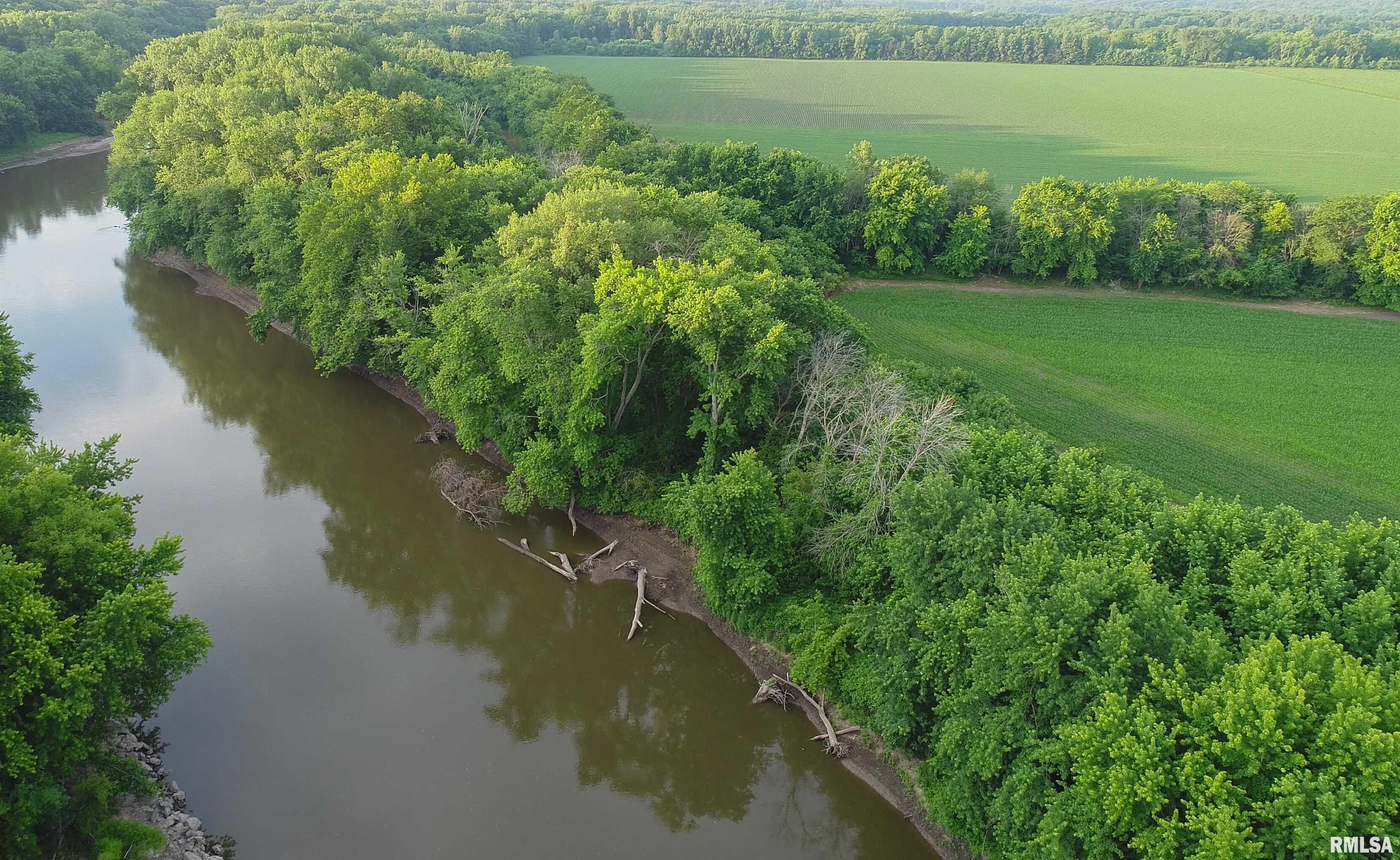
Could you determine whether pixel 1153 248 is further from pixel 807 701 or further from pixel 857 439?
pixel 807 701

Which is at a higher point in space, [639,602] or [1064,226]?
[1064,226]

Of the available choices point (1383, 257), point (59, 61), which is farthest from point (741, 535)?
point (59, 61)

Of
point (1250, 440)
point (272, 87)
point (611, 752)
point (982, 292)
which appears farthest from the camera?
point (272, 87)

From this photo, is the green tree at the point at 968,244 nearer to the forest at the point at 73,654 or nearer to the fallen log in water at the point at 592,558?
the fallen log in water at the point at 592,558

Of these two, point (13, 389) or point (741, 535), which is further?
point (13, 389)

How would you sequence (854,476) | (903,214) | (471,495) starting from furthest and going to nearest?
(903,214) < (471,495) < (854,476)

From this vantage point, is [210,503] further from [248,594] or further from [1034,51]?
[1034,51]

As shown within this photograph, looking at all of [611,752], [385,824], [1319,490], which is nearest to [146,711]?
[385,824]
